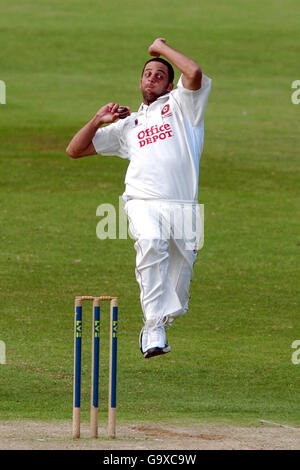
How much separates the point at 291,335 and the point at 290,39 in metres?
25.6

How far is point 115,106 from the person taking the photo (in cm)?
957

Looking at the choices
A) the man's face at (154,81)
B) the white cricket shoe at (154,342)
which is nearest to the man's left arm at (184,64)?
the man's face at (154,81)

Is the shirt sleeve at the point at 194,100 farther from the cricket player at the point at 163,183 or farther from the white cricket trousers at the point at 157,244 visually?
the white cricket trousers at the point at 157,244

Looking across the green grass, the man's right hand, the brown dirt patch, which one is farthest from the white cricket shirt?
the green grass

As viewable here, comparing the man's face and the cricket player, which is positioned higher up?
the man's face

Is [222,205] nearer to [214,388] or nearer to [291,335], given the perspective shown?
[291,335]

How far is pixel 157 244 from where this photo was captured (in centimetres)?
938

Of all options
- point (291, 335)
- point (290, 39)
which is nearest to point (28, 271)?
point (291, 335)

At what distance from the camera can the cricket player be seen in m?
9.40

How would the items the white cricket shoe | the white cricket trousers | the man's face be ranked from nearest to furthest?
the white cricket shoe, the white cricket trousers, the man's face

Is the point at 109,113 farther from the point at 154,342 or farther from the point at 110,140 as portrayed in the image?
the point at 154,342

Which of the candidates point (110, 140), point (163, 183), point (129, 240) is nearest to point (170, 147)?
point (163, 183)

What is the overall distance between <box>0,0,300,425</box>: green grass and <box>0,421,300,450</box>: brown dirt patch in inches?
25.8

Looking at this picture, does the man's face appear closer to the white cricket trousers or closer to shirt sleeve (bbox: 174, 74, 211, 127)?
shirt sleeve (bbox: 174, 74, 211, 127)
